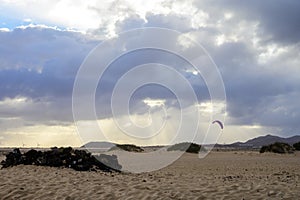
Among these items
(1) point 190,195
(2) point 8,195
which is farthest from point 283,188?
(2) point 8,195

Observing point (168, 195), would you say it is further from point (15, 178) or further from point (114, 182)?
point (15, 178)

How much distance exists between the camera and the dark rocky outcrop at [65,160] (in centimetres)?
2525

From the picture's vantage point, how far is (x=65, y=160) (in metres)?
25.8

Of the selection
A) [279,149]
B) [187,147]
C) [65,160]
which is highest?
[187,147]

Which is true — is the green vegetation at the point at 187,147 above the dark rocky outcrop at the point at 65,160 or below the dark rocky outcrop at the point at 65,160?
above

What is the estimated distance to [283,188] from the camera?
15086 mm

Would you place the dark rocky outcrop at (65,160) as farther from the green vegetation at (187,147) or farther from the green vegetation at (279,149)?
the green vegetation at (187,147)

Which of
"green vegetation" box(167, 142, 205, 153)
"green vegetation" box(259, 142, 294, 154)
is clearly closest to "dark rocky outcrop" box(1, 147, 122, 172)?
"green vegetation" box(259, 142, 294, 154)

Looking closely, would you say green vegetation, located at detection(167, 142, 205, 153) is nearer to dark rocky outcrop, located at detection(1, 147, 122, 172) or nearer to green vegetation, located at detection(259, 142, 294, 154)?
green vegetation, located at detection(259, 142, 294, 154)

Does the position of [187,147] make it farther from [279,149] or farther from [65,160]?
[65,160]

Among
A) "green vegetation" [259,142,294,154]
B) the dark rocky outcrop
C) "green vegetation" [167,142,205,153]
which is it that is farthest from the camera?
"green vegetation" [167,142,205,153]

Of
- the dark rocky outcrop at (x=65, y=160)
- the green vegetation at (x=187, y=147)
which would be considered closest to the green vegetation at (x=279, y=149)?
the green vegetation at (x=187, y=147)

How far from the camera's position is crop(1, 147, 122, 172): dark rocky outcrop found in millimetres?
25250

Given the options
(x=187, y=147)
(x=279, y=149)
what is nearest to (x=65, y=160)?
(x=279, y=149)
